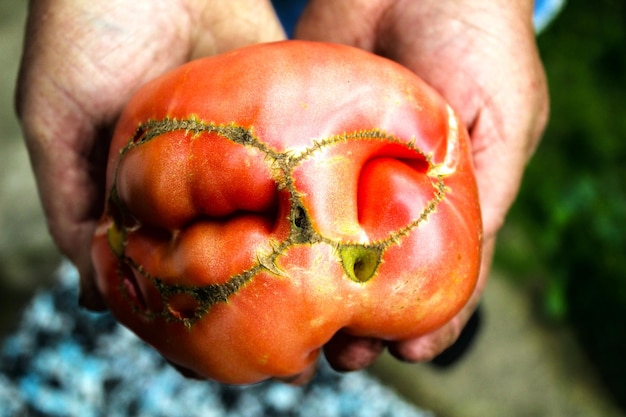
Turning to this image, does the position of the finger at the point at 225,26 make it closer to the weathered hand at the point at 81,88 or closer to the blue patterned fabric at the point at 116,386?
the weathered hand at the point at 81,88

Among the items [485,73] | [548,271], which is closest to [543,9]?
[485,73]

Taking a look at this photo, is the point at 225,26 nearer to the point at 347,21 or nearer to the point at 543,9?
the point at 347,21

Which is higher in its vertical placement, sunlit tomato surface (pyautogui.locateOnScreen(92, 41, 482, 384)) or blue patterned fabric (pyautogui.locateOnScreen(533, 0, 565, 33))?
sunlit tomato surface (pyautogui.locateOnScreen(92, 41, 482, 384))

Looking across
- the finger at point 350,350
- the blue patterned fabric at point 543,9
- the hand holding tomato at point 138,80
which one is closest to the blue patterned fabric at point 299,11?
the blue patterned fabric at point 543,9

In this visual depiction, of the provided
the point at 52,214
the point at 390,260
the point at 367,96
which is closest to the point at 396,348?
the point at 390,260

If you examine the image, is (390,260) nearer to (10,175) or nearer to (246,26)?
(246,26)

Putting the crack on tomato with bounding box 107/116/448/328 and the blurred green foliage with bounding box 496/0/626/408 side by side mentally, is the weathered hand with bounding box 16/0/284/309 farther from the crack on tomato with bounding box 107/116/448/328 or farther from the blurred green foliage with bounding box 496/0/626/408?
the blurred green foliage with bounding box 496/0/626/408

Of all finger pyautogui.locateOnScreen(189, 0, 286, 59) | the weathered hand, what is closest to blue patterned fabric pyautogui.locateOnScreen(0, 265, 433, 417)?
the weathered hand
